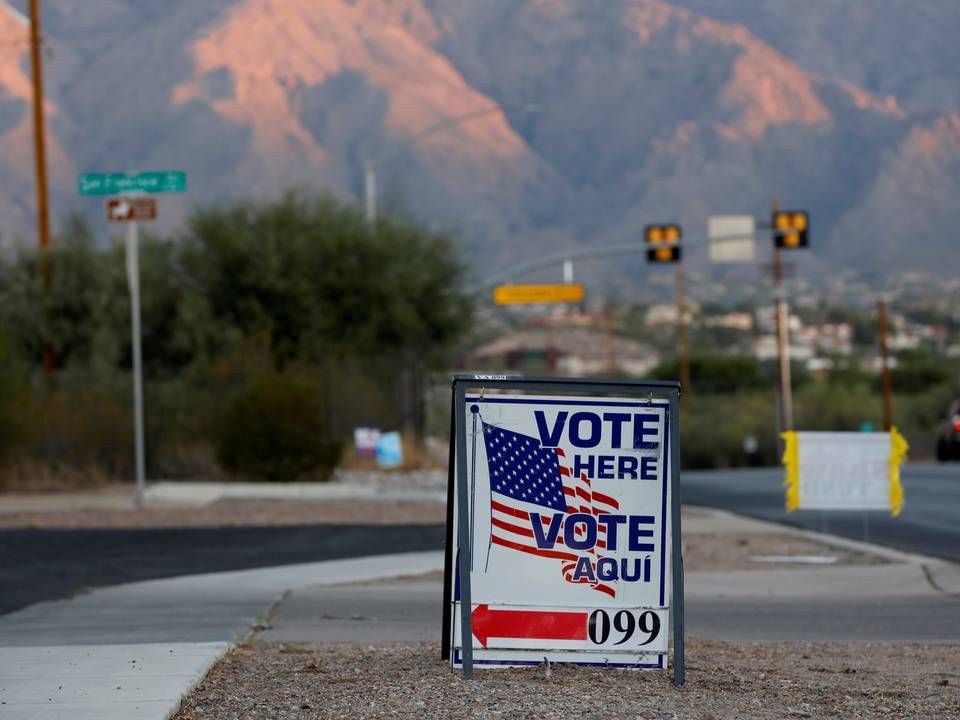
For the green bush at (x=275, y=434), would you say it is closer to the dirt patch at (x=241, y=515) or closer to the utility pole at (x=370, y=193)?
the dirt patch at (x=241, y=515)

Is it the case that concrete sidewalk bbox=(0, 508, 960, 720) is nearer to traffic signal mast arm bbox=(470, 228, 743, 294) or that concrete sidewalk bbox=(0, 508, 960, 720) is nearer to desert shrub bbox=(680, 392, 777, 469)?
traffic signal mast arm bbox=(470, 228, 743, 294)

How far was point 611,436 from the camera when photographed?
26.9 feet

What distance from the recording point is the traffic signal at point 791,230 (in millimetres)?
37938

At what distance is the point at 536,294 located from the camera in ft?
135

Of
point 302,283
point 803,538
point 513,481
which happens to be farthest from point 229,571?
point 302,283

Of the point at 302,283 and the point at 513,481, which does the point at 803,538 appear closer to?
the point at 513,481

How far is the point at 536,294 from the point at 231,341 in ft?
27.6

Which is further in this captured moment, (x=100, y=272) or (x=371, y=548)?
(x=100, y=272)

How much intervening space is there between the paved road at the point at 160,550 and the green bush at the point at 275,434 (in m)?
7.95

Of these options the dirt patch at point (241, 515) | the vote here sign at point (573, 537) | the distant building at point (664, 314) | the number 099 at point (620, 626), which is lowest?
the dirt patch at point (241, 515)

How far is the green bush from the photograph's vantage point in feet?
97.0

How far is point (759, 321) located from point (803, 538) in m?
173

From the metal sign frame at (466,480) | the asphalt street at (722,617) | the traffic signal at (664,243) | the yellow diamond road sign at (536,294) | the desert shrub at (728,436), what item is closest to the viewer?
the metal sign frame at (466,480)

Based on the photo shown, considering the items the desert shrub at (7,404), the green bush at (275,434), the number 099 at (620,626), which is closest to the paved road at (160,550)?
the number 099 at (620,626)
